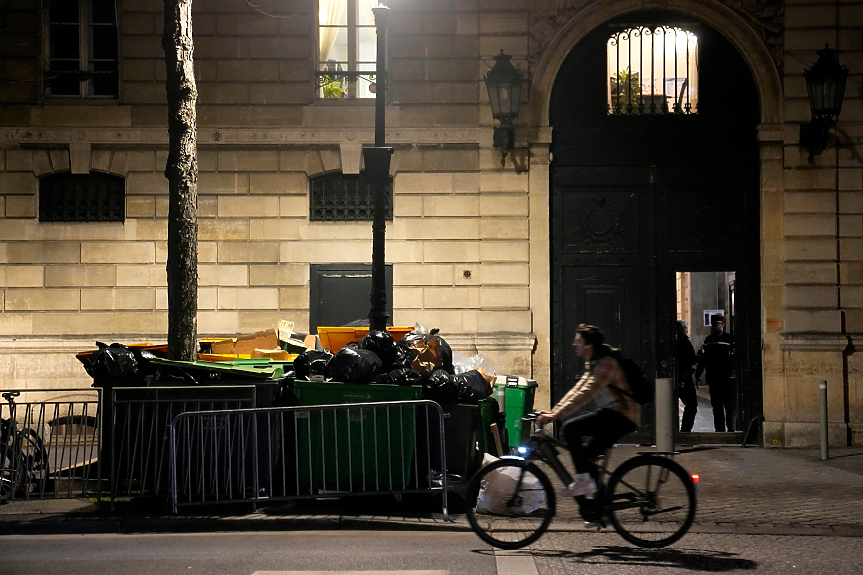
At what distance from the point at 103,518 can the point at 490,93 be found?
28.3 feet

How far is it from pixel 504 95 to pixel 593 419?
8155 mm

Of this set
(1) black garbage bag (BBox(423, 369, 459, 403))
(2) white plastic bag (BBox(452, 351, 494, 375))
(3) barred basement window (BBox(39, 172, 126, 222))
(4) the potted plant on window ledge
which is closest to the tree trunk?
(2) white plastic bag (BBox(452, 351, 494, 375))

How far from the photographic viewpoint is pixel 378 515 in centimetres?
893

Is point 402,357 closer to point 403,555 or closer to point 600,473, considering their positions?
point 403,555

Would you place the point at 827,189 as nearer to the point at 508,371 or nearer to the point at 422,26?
the point at 508,371

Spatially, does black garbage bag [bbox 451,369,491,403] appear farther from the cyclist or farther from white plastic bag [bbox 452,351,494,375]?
the cyclist

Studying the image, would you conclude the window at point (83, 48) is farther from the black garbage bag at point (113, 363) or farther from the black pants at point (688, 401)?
the black pants at point (688, 401)

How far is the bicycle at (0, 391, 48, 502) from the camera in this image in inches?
379

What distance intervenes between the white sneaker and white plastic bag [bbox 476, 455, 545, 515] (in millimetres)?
196

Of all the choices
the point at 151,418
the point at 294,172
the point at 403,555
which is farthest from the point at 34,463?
the point at 294,172

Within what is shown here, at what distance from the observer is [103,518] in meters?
8.72

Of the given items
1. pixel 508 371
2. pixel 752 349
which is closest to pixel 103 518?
pixel 508 371

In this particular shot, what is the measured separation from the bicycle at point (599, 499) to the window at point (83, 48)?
10621 millimetres

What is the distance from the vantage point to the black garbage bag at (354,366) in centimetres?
943
